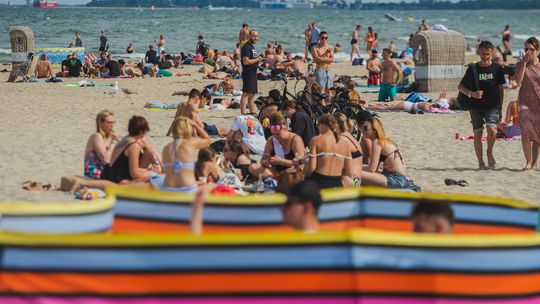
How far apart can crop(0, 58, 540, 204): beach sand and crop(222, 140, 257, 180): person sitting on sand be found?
170 centimetres

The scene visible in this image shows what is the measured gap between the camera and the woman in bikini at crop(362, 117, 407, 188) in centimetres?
894

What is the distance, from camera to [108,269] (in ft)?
13.1

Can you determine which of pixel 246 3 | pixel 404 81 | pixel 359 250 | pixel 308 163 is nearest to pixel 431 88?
pixel 404 81

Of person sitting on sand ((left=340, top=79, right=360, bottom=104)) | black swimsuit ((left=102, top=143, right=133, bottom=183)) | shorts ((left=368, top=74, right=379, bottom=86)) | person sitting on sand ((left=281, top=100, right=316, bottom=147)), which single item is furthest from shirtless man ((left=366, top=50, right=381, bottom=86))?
black swimsuit ((left=102, top=143, right=133, bottom=183))

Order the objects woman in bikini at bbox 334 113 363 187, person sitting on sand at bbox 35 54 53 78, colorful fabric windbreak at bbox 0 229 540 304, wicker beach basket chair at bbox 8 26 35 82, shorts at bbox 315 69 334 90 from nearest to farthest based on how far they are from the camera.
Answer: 1. colorful fabric windbreak at bbox 0 229 540 304
2. woman in bikini at bbox 334 113 363 187
3. shorts at bbox 315 69 334 90
4. person sitting on sand at bbox 35 54 53 78
5. wicker beach basket chair at bbox 8 26 35 82

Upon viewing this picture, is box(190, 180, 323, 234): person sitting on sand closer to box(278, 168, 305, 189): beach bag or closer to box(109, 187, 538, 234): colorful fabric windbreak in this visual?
box(109, 187, 538, 234): colorful fabric windbreak

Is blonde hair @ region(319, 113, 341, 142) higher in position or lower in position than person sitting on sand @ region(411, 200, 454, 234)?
lower

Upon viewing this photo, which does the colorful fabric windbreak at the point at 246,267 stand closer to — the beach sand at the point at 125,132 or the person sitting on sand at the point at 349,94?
the beach sand at the point at 125,132

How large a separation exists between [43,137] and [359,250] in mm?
9876

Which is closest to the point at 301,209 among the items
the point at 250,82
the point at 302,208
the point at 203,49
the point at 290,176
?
the point at 302,208

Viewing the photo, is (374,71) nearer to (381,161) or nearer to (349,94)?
(349,94)

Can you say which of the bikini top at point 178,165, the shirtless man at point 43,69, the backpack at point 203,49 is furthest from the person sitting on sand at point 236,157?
the backpack at point 203,49

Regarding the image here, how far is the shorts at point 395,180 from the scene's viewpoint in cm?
895

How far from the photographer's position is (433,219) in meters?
4.23
